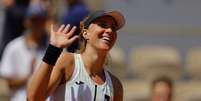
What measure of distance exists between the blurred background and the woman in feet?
17.7

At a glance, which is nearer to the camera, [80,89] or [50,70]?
[50,70]

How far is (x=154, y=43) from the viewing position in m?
A: 14.2

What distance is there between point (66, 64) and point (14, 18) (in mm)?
5671

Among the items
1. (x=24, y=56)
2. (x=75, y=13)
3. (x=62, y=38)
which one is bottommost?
(x=62, y=38)

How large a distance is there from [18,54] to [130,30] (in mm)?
4698

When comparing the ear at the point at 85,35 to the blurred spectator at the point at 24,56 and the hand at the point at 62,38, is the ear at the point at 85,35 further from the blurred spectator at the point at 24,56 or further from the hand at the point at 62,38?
the blurred spectator at the point at 24,56

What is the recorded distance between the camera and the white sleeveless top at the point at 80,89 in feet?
19.4

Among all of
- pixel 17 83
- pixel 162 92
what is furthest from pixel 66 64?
pixel 17 83

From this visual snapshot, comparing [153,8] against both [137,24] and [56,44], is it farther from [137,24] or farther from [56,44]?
[56,44]

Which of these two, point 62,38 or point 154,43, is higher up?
point 154,43

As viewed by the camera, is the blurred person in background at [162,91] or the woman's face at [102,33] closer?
the woman's face at [102,33]

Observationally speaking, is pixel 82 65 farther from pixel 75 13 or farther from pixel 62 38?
pixel 75 13

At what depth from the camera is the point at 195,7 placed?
1448 centimetres

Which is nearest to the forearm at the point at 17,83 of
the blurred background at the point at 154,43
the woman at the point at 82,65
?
the blurred background at the point at 154,43
